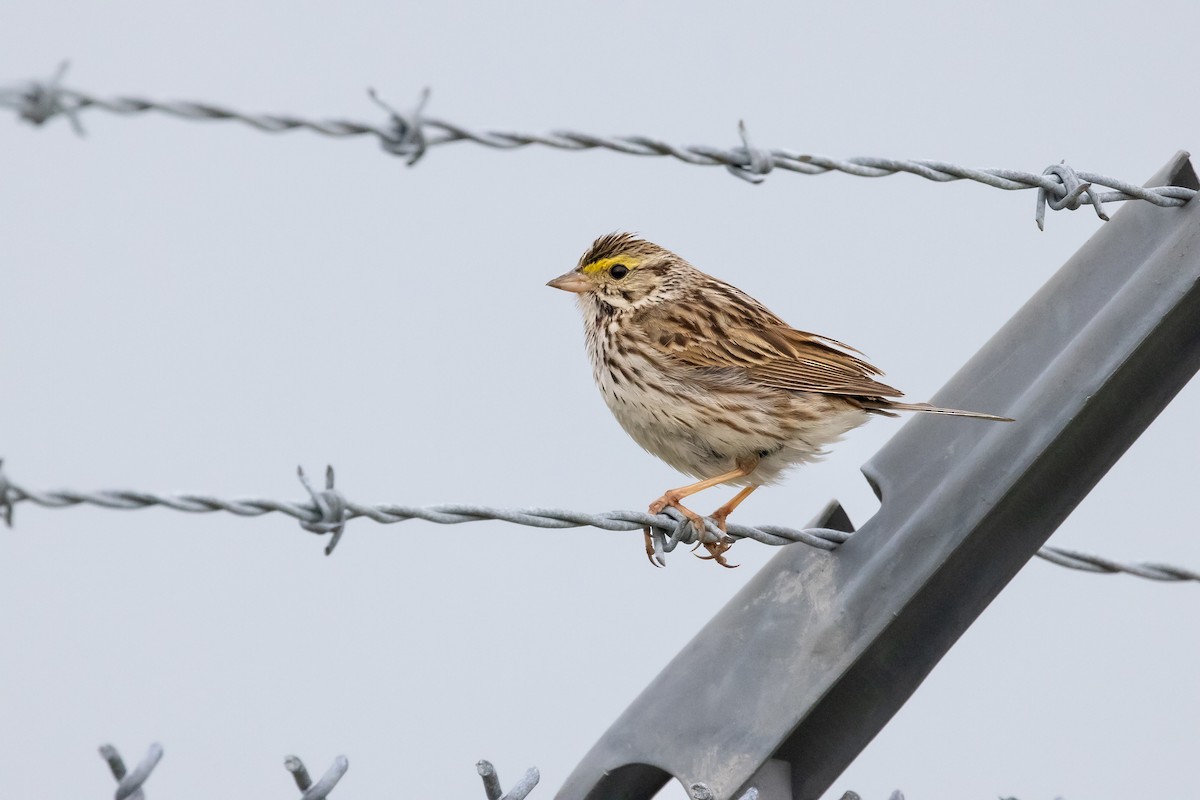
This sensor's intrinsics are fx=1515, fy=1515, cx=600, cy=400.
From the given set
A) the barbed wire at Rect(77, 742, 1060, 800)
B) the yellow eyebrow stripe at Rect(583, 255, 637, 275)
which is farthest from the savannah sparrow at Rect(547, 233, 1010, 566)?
the barbed wire at Rect(77, 742, 1060, 800)

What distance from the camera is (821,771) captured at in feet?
13.5

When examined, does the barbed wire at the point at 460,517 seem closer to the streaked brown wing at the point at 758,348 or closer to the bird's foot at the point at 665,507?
the bird's foot at the point at 665,507

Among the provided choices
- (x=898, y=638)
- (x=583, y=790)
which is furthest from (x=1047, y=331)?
(x=583, y=790)

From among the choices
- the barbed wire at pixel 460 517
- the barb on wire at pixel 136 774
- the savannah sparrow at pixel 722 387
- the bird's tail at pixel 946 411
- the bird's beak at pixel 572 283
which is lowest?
the barb on wire at pixel 136 774

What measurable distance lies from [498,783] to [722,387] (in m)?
2.28

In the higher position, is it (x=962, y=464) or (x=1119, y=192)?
(x=1119, y=192)

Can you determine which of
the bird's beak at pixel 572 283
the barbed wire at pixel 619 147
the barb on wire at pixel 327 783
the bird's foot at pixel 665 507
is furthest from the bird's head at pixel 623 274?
the barb on wire at pixel 327 783

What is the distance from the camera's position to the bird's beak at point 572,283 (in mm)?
6023

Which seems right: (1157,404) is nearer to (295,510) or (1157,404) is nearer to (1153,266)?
(1153,266)

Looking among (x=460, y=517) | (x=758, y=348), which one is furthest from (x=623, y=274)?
(x=460, y=517)

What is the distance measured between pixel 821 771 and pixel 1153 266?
1694 millimetres

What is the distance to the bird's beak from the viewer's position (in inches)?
237

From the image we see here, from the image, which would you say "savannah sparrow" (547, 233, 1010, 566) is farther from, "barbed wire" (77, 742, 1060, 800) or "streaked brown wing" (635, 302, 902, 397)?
"barbed wire" (77, 742, 1060, 800)

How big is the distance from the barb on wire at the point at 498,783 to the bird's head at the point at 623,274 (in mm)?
2769
